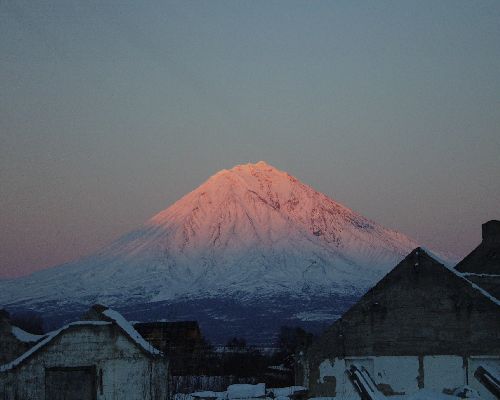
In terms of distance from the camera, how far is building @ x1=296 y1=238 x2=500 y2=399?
25016 millimetres

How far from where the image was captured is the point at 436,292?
25391mm

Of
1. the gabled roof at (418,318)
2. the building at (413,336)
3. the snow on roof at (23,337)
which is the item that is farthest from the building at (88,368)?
the gabled roof at (418,318)

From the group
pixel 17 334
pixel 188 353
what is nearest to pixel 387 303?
pixel 17 334

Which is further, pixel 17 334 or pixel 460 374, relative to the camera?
pixel 17 334

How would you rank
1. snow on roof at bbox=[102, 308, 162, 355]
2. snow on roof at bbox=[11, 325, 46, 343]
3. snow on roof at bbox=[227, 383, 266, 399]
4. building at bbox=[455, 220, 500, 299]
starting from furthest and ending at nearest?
building at bbox=[455, 220, 500, 299] → snow on roof at bbox=[11, 325, 46, 343] → snow on roof at bbox=[102, 308, 162, 355] → snow on roof at bbox=[227, 383, 266, 399]

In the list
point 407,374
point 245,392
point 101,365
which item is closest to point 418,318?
point 407,374

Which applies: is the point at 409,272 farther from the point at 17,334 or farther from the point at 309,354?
the point at 17,334

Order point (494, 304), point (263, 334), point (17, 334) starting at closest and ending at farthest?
point (494, 304) → point (17, 334) → point (263, 334)

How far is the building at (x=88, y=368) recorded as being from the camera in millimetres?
26844

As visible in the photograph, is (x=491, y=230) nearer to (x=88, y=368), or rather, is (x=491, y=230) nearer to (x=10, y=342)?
(x=88, y=368)

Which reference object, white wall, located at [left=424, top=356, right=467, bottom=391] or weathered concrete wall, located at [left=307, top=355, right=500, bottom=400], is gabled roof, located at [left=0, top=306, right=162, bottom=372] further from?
white wall, located at [left=424, top=356, right=467, bottom=391]

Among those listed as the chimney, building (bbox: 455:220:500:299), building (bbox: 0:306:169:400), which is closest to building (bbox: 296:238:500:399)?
building (bbox: 0:306:169:400)

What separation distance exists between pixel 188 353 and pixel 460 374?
34606 millimetres

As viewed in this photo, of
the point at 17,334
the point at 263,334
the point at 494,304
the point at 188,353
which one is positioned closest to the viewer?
the point at 494,304
